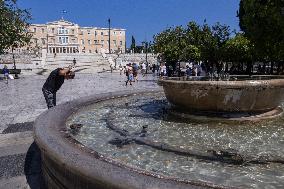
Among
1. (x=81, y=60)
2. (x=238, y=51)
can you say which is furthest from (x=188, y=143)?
(x=81, y=60)

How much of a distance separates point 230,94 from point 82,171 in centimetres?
270

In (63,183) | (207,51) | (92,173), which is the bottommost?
(63,183)

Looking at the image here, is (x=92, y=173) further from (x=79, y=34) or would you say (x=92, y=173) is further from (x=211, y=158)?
(x=79, y=34)

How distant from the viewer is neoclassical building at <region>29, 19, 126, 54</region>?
113 meters

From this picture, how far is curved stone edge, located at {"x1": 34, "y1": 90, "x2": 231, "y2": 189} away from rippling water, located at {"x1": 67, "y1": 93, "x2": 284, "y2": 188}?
403mm

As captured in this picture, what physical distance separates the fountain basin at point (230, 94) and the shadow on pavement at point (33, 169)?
7.45 ft

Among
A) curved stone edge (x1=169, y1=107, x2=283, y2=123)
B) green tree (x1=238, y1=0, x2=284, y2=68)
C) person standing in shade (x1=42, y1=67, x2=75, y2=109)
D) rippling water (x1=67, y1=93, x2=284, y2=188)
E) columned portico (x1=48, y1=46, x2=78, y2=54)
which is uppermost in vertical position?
columned portico (x1=48, y1=46, x2=78, y2=54)

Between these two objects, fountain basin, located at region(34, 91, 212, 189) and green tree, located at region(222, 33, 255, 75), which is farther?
green tree, located at region(222, 33, 255, 75)

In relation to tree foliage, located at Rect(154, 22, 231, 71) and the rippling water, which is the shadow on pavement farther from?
tree foliage, located at Rect(154, 22, 231, 71)

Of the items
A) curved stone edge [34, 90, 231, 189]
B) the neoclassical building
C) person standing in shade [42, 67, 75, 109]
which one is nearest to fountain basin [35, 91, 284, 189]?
curved stone edge [34, 90, 231, 189]

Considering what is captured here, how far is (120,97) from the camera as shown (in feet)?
28.0

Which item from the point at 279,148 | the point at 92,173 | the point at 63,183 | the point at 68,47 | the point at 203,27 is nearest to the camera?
the point at 92,173

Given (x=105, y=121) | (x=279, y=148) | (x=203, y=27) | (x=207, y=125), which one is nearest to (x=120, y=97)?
(x=105, y=121)

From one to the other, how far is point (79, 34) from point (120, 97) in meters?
118
